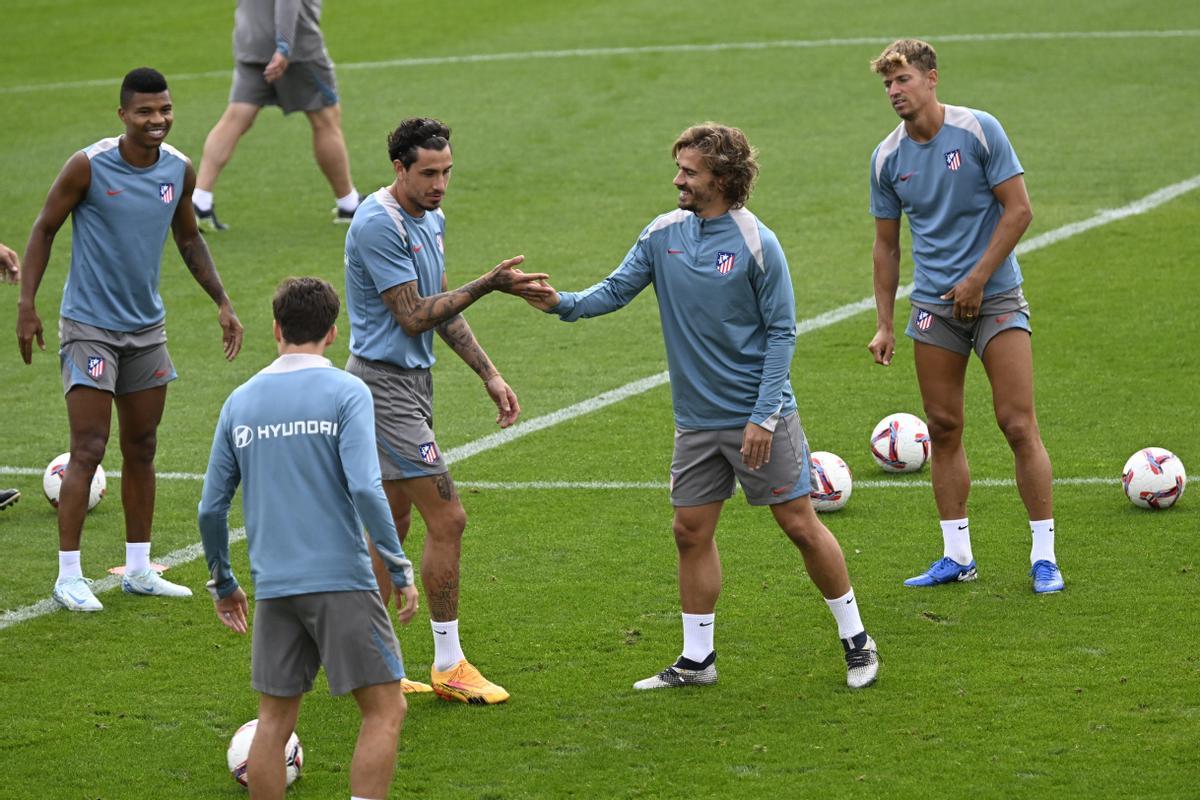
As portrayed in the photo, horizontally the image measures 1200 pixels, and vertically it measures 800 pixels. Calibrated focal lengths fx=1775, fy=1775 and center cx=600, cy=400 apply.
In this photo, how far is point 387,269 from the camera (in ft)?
22.9

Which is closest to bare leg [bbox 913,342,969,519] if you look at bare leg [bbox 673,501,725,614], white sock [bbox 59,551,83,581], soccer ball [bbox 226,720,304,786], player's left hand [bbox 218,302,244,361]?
bare leg [bbox 673,501,725,614]

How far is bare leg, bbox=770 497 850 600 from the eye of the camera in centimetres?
713

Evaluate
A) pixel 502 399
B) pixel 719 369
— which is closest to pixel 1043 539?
pixel 719 369

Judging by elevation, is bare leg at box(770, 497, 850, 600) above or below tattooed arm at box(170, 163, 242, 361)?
below

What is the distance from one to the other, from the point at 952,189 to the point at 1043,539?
5.49ft

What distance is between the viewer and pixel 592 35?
23188 millimetres

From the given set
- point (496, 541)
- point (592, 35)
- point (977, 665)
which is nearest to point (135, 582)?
point (496, 541)

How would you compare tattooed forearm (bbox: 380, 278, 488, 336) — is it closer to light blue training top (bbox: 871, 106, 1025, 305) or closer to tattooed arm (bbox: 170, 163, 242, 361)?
tattooed arm (bbox: 170, 163, 242, 361)

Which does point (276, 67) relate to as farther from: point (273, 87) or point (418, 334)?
point (418, 334)

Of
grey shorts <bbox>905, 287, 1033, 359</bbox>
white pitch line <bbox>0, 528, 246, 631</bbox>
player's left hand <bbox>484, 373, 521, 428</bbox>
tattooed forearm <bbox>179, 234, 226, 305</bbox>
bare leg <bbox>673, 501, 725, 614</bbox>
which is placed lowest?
white pitch line <bbox>0, 528, 246, 631</bbox>

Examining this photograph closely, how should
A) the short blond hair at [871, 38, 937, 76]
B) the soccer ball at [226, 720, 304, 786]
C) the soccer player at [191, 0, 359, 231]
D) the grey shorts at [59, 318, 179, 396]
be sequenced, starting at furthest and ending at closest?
the soccer player at [191, 0, 359, 231] < the grey shorts at [59, 318, 179, 396] < the short blond hair at [871, 38, 937, 76] < the soccer ball at [226, 720, 304, 786]

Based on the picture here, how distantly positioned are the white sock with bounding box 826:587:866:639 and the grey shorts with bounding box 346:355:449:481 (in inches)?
68.4

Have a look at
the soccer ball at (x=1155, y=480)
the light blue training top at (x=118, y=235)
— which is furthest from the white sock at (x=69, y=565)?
the soccer ball at (x=1155, y=480)

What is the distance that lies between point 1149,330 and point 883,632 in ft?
19.2
